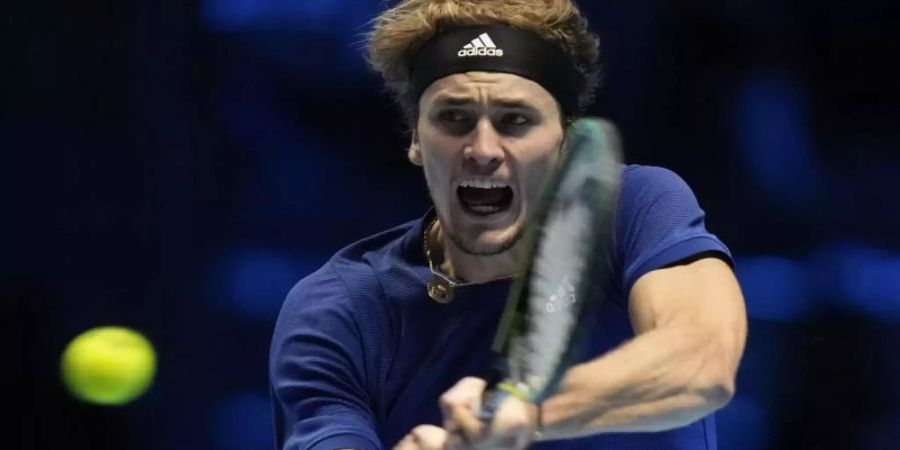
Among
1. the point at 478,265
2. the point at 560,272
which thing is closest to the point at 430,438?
the point at 560,272

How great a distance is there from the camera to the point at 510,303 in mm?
1603

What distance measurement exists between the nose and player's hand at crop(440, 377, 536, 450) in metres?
0.52

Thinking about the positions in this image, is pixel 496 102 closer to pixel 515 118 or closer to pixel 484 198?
pixel 515 118

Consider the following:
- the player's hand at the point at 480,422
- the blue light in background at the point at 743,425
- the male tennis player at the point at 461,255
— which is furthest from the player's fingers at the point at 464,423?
the blue light in background at the point at 743,425

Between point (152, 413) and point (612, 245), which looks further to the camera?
point (152, 413)

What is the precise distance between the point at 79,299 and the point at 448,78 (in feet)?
4.63

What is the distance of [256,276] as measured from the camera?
10.3ft

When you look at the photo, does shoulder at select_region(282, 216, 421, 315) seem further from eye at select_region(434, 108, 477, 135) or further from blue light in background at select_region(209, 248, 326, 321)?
blue light in background at select_region(209, 248, 326, 321)

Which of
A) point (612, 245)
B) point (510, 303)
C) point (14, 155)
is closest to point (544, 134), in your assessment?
point (612, 245)

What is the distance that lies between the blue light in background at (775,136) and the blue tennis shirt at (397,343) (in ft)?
3.58

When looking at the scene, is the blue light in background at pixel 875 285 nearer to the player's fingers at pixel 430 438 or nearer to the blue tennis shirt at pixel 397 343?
the blue tennis shirt at pixel 397 343

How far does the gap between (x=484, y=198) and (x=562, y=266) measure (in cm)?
44

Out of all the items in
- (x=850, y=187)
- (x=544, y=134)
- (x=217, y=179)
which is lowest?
(x=850, y=187)

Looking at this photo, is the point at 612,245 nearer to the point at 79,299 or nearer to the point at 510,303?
the point at 510,303
